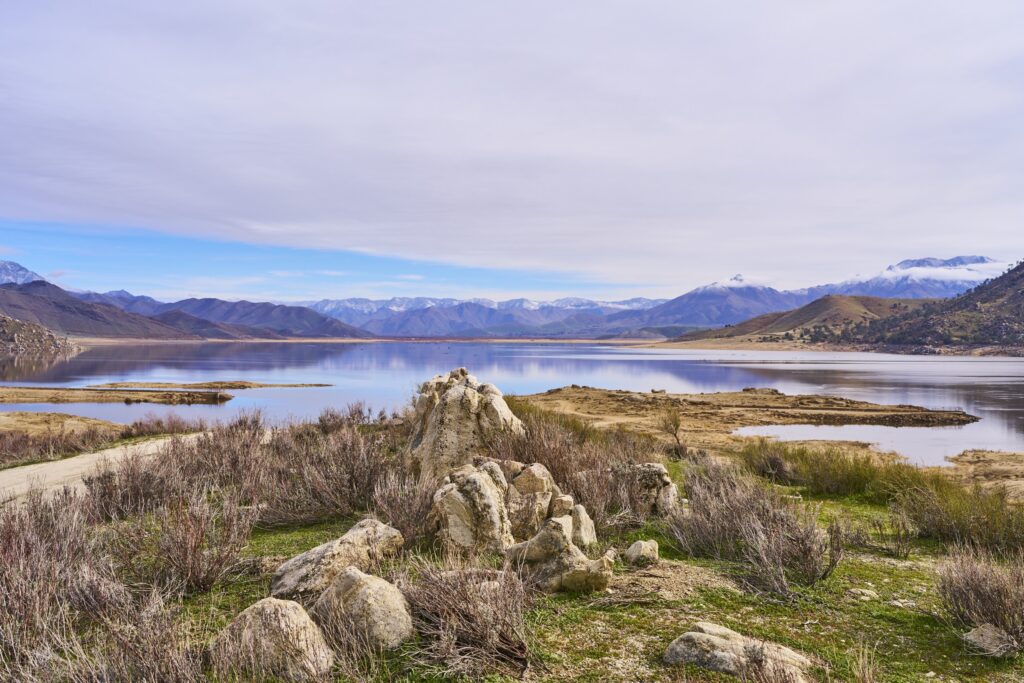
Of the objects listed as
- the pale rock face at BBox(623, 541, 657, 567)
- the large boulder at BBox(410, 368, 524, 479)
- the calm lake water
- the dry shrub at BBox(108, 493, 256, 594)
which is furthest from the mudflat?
the pale rock face at BBox(623, 541, 657, 567)

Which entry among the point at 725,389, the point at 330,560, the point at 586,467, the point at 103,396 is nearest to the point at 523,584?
the point at 330,560

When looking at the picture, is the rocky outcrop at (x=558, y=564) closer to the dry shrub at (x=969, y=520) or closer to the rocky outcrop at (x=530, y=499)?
the rocky outcrop at (x=530, y=499)

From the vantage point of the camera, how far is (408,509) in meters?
6.81

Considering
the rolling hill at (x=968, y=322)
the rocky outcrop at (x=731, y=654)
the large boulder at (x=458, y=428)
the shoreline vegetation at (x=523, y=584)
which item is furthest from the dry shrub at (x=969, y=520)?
the rolling hill at (x=968, y=322)

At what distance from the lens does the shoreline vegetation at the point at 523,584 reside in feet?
12.5

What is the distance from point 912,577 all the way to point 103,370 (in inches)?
2869

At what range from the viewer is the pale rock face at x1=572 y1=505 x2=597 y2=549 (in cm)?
625

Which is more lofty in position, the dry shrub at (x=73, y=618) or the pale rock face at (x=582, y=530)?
the dry shrub at (x=73, y=618)

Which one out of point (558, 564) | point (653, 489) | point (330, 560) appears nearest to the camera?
point (330, 560)

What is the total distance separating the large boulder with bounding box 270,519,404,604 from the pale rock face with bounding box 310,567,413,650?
0.54 meters

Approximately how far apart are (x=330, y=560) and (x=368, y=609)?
1.07m

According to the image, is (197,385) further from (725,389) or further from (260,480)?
(260,480)

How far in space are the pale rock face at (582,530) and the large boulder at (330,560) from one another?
71.2 inches

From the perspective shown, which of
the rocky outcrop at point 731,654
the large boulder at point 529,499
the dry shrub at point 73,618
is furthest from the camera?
the large boulder at point 529,499
